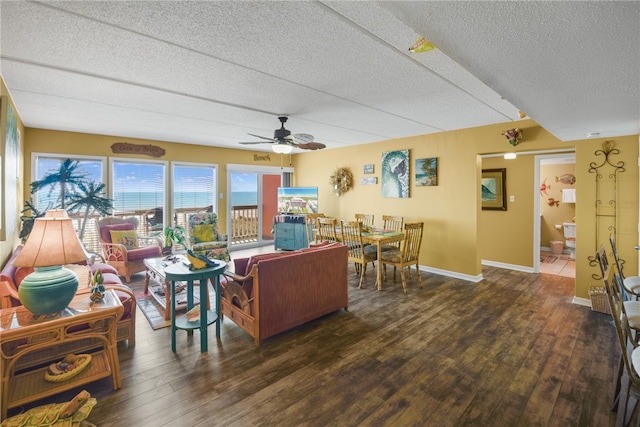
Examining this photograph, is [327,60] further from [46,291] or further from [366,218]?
[366,218]

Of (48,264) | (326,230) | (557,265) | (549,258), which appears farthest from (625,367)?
(549,258)

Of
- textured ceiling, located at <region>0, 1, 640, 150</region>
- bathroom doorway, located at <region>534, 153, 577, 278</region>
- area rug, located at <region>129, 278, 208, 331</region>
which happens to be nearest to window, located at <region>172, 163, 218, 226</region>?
area rug, located at <region>129, 278, 208, 331</region>

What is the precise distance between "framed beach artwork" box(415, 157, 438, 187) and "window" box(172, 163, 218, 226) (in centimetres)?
438

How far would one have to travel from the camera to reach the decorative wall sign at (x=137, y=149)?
18.3 feet

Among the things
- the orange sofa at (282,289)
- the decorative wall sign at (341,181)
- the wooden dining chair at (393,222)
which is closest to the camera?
the orange sofa at (282,289)

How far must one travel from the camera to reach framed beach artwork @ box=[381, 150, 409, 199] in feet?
18.4

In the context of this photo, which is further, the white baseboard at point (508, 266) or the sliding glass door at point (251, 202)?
the sliding glass door at point (251, 202)

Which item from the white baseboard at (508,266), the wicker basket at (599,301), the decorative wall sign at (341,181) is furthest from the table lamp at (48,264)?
the white baseboard at (508,266)

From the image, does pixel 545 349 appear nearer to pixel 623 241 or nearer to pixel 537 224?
pixel 623 241

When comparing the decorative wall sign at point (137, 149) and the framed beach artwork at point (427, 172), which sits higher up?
the decorative wall sign at point (137, 149)

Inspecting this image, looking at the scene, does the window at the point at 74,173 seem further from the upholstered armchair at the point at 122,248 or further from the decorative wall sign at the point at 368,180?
the decorative wall sign at the point at 368,180

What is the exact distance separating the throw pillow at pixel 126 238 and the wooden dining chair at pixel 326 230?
10.1 ft

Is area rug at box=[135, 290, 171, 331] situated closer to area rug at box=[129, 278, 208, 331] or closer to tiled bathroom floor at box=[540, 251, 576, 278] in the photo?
area rug at box=[129, 278, 208, 331]

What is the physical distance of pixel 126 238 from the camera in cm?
501
